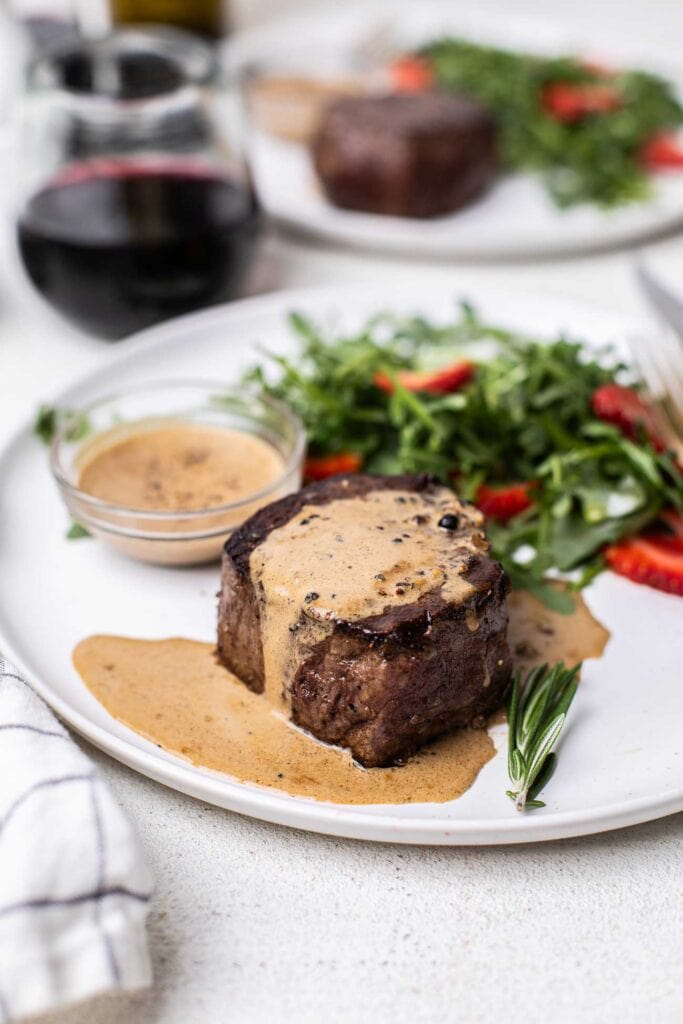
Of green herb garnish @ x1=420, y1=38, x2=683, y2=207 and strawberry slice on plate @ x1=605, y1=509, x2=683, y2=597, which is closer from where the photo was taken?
strawberry slice on plate @ x1=605, y1=509, x2=683, y2=597

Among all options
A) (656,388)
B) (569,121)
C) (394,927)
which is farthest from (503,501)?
(569,121)

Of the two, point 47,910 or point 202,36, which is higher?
point 47,910

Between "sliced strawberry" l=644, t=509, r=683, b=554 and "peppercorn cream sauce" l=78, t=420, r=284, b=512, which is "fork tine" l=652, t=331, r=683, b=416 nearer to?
"sliced strawberry" l=644, t=509, r=683, b=554

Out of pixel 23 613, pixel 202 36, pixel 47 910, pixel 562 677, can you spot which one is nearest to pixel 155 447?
pixel 23 613

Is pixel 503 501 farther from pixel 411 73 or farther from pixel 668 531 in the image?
pixel 411 73

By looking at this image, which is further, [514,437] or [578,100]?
[578,100]

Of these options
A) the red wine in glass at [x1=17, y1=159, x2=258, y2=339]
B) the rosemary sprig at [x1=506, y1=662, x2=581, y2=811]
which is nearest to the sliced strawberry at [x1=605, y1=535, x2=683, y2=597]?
the rosemary sprig at [x1=506, y1=662, x2=581, y2=811]

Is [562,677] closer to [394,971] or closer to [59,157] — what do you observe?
[394,971]
